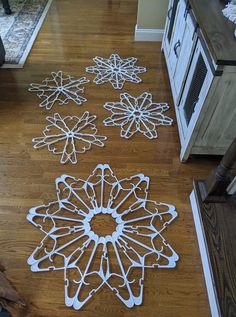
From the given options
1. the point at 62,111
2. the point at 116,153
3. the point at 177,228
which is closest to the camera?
the point at 177,228

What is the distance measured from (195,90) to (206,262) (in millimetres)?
981

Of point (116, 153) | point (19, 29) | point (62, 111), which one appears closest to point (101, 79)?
point (62, 111)

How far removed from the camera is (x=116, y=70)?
2.43 meters

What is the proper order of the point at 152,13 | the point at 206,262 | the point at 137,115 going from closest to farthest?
the point at 206,262 → the point at 137,115 → the point at 152,13

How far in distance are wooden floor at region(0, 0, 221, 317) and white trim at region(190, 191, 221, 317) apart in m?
0.03

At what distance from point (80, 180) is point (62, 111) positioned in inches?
27.3

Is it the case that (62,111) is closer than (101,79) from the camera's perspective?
Yes

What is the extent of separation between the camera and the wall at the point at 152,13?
8.39 ft

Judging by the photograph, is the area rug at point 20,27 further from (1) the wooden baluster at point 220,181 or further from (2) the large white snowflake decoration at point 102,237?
(1) the wooden baluster at point 220,181

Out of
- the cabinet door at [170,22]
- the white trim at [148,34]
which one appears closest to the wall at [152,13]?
the white trim at [148,34]

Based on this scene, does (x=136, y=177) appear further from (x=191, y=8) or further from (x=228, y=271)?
(x=191, y=8)

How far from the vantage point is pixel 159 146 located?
73.3 inches

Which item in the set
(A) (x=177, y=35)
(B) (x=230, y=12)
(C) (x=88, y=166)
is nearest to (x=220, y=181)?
(C) (x=88, y=166)

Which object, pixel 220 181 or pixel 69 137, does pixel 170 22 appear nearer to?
pixel 69 137
